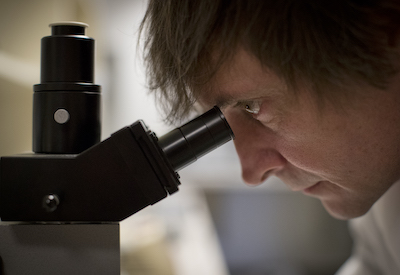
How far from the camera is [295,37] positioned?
1.66 feet

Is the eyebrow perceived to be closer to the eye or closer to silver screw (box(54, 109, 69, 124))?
the eye

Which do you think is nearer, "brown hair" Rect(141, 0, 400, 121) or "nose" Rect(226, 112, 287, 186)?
"brown hair" Rect(141, 0, 400, 121)

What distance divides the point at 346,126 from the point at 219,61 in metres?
0.20

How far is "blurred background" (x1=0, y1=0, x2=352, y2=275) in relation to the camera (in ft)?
4.80

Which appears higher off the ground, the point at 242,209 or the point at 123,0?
the point at 123,0

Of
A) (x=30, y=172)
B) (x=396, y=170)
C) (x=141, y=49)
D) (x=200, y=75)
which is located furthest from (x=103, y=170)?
(x=396, y=170)

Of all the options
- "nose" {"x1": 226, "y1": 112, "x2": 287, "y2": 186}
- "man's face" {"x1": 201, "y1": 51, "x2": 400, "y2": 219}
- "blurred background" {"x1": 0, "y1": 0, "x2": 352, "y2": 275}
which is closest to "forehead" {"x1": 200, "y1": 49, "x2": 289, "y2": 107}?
"man's face" {"x1": 201, "y1": 51, "x2": 400, "y2": 219}

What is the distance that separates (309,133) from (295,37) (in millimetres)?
151

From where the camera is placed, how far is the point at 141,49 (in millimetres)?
743

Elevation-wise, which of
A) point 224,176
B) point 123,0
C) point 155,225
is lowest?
point 155,225

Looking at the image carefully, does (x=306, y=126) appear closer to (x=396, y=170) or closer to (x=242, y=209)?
(x=396, y=170)

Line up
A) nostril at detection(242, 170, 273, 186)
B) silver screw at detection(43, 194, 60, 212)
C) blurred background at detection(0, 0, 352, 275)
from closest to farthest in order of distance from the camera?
silver screw at detection(43, 194, 60, 212)
nostril at detection(242, 170, 273, 186)
blurred background at detection(0, 0, 352, 275)

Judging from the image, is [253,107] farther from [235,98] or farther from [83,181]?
[83,181]

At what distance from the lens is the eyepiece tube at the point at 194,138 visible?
0.53m
